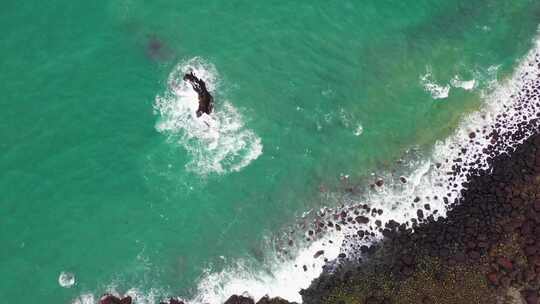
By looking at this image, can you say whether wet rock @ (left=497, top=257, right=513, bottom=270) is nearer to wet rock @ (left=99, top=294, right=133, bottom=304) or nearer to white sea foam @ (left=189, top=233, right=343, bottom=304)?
white sea foam @ (left=189, top=233, right=343, bottom=304)

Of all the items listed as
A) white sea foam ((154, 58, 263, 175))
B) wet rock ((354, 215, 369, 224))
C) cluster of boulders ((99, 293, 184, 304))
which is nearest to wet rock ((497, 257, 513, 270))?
wet rock ((354, 215, 369, 224))

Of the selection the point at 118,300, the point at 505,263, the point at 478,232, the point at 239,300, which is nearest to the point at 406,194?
the point at 478,232

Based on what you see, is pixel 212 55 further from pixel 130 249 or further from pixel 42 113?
pixel 130 249

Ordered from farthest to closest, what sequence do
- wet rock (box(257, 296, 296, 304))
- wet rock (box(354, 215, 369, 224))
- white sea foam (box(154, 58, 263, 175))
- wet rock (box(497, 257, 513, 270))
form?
white sea foam (box(154, 58, 263, 175)) → wet rock (box(354, 215, 369, 224)) → wet rock (box(257, 296, 296, 304)) → wet rock (box(497, 257, 513, 270))

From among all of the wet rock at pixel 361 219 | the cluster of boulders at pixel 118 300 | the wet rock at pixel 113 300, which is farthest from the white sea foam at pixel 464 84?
the wet rock at pixel 113 300

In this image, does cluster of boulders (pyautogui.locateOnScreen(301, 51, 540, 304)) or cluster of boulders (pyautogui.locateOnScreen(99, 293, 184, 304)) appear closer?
cluster of boulders (pyautogui.locateOnScreen(301, 51, 540, 304))

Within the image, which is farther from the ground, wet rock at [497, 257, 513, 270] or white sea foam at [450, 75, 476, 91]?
white sea foam at [450, 75, 476, 91]

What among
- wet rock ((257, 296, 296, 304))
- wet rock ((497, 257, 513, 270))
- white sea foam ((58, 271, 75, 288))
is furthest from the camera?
white sea foam ((58, 271, 75, 288))

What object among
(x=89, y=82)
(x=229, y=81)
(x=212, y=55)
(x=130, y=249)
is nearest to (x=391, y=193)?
(x=229, y=81)
